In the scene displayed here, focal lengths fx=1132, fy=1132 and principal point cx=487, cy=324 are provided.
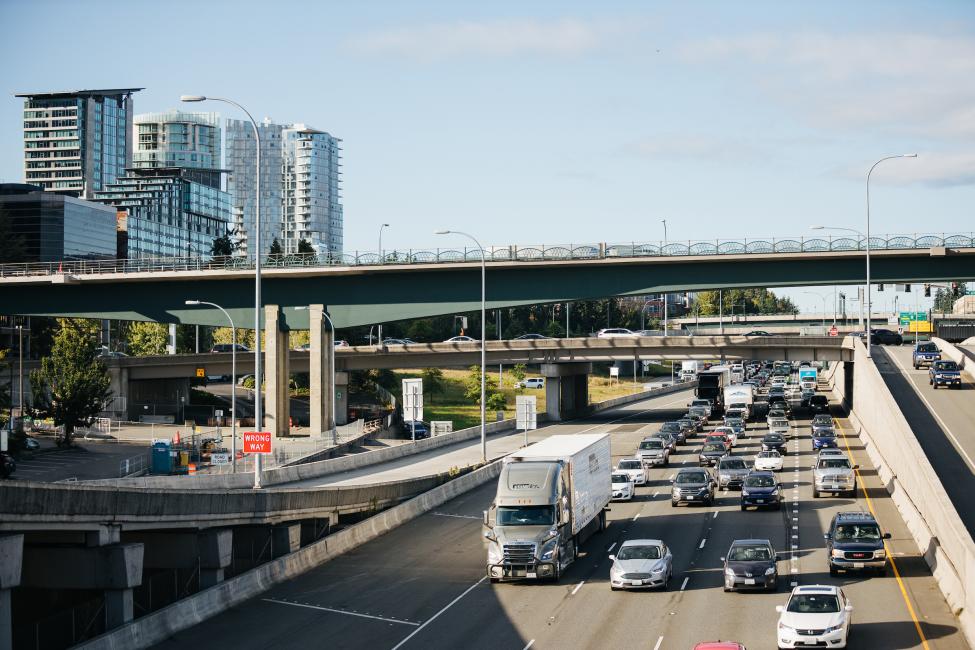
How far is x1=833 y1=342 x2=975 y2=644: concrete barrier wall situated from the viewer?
87.4ft

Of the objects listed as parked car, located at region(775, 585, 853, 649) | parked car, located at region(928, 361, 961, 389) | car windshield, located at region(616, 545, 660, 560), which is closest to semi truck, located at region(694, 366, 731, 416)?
parked car, located at region(928, 361, 961, 389)

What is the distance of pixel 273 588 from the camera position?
1261 inches

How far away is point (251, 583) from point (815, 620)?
15.3m

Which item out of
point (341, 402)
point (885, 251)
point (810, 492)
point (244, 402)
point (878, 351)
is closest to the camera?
point (810, 492)

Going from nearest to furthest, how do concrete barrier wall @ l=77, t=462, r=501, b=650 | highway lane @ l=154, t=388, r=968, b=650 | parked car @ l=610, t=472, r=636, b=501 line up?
concrete barrier wall @ l=77, t=462, r=501, b=650, highway lane @ l=154, t=388, r=968, b=650, parked car @ l=610, t=472, r=636, b=501

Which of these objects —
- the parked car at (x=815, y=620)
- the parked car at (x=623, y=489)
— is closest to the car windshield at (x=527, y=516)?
the parked car at (x=815, y=620)

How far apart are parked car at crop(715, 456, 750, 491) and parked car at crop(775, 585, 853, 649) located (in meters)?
23.7

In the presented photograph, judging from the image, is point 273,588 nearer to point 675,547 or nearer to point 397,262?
point 675,547

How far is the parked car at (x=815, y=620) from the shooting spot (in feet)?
77.5

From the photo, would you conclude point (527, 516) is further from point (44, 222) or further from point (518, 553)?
point (44, 222)

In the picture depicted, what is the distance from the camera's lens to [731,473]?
48.9 meters

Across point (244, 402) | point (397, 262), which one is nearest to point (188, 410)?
point (244, 402)

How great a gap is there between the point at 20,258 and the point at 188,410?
247 feet

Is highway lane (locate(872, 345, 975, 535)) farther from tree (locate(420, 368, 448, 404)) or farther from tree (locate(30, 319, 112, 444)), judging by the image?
tree (locate(420, 368, 448, 404))
